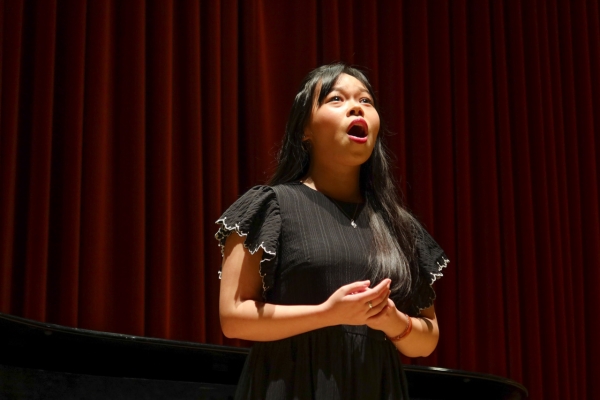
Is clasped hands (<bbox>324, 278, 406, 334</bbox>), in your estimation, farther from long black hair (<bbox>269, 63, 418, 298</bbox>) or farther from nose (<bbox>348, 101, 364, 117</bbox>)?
nose (<bbox>348, 101, 364, 117</bbox>)

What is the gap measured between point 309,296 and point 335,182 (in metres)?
0.31

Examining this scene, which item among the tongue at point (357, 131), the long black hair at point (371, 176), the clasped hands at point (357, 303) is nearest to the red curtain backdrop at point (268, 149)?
the long black hair at point (371, 176)

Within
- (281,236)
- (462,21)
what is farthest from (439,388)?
(462,21)

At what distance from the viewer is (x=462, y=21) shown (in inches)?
132

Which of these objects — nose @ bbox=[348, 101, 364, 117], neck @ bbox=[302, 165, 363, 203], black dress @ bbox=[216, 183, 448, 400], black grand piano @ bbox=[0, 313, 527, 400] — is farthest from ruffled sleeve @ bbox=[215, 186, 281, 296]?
black grand piano @ bbox=[0, 313, 527, 400]

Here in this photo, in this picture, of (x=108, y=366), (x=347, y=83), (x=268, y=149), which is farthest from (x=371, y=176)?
(x=268, y=149)

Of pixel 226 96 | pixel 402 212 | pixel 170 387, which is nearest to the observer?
pixel 402 212

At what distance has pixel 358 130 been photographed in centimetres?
176

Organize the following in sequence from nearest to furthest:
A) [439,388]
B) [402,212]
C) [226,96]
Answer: [402,212]
[439,388]
[226,96]

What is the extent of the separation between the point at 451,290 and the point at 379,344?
5.16 ft

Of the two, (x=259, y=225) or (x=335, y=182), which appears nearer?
(x=259, y=225)

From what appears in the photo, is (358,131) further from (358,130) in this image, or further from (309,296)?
(309,296)

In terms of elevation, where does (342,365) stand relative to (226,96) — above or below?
below

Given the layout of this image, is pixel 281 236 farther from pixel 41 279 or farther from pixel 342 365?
pixel 41 279
